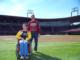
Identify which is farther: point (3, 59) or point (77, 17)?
point (77, 17)

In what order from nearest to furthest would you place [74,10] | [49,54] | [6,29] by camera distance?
[49,54] < [6,29] < [74,10]

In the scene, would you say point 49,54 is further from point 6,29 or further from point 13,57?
point 6,29

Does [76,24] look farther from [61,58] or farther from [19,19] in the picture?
[61,58]

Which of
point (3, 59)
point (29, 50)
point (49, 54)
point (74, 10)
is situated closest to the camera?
point (29, 50)

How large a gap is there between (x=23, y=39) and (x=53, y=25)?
52.3 meters

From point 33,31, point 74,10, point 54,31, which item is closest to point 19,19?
point 54,31

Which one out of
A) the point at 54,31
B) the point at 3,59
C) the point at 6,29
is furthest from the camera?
the point at 54,31

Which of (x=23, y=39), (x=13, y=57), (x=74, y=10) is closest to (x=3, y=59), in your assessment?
(x=13, y=57)

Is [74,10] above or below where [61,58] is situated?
above

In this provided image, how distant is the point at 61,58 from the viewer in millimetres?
10875

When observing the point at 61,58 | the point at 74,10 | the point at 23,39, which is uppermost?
the point at 74,10

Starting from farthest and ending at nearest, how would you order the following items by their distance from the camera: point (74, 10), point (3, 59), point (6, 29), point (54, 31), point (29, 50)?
1. point (74, 10)
2. point (54, 31)
3. point (6, 29)
4. point (3, 59)
5. point (29, 50)

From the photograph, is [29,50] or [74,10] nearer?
[29,50]

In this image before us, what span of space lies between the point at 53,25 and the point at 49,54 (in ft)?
164
